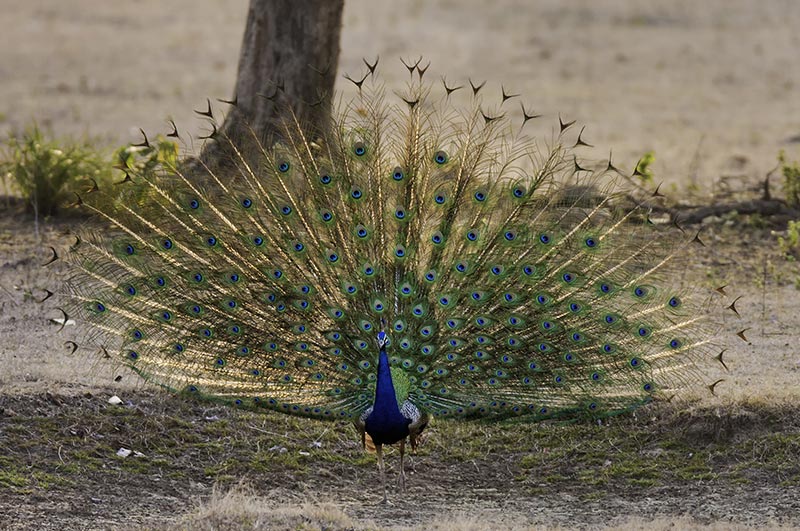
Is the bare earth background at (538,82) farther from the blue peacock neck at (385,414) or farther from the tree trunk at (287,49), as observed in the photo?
the tree trunk at (287,49)

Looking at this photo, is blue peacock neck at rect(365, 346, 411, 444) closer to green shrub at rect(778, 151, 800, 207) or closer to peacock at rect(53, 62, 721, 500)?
peacock at rect(53, 62, 721, 500)

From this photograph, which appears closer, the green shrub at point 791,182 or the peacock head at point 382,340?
the peacock head at point 382,340

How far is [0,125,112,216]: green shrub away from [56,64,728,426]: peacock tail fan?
14.7 feet

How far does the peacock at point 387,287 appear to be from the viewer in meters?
8.17

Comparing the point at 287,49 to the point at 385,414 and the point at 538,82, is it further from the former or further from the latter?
the point at 538,82

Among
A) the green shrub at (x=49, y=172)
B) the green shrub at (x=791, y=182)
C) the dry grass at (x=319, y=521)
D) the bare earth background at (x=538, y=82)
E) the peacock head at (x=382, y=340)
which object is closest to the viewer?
the dry grass at (x=319, y=521)

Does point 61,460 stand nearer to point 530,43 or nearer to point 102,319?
point 102,319

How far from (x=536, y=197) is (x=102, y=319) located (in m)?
2.81

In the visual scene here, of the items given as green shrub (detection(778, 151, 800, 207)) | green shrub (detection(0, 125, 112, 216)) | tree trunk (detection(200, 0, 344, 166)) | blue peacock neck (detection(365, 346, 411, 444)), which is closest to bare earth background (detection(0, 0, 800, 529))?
green shrub (detection(0, 125, 112, 216))

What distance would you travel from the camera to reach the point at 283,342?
8203 millimetres

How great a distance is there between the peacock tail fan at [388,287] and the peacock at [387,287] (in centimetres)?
1

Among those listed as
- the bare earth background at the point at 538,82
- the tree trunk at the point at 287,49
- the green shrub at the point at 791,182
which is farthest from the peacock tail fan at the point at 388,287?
the green shrub at the point at 791,182

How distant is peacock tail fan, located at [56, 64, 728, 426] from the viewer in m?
8.17

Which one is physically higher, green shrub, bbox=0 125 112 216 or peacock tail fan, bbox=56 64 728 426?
peacock tail fan, bbox=56 64 728 426
